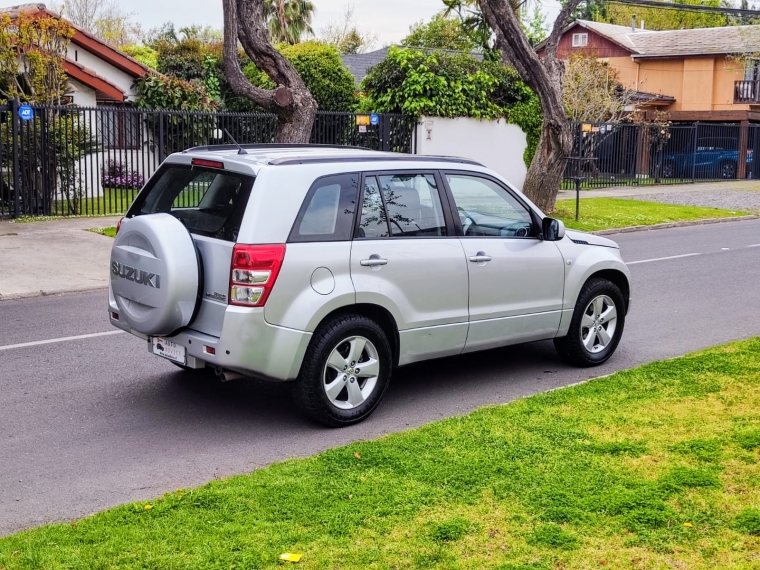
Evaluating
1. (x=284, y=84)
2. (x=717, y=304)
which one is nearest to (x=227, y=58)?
(x=284, y=84)

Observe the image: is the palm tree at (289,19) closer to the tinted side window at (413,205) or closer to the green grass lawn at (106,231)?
the green grass lawn at (106,231)

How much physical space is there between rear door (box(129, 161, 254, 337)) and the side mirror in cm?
254

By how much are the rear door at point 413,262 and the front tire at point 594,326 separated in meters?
1.30

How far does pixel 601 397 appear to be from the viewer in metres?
6.70

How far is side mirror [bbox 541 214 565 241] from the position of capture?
7406 mm

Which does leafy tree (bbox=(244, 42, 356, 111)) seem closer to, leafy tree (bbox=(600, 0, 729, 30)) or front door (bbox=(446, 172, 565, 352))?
front door (bbox=(446, 172, 565, 352))

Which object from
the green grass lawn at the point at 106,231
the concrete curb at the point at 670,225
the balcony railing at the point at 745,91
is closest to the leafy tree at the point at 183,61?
the green grass lawn at the point at 106,231

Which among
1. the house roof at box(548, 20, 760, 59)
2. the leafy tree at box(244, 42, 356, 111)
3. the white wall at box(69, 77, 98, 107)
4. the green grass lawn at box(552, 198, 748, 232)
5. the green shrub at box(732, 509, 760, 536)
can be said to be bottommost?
the green shrub at box(732, 509, 760, 536)

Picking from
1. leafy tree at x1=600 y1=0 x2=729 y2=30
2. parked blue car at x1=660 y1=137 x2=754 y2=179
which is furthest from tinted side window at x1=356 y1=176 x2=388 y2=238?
leafy tree at x1=600 y1=0 x2=729 y2=30

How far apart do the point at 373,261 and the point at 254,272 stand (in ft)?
2.89

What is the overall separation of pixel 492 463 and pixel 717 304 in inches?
258

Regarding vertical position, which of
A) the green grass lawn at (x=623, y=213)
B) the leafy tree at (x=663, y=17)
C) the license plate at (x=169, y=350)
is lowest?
the license plate at (x=169, y=350)

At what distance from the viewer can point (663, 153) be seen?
33.9m

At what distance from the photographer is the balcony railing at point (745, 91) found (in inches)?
1652
